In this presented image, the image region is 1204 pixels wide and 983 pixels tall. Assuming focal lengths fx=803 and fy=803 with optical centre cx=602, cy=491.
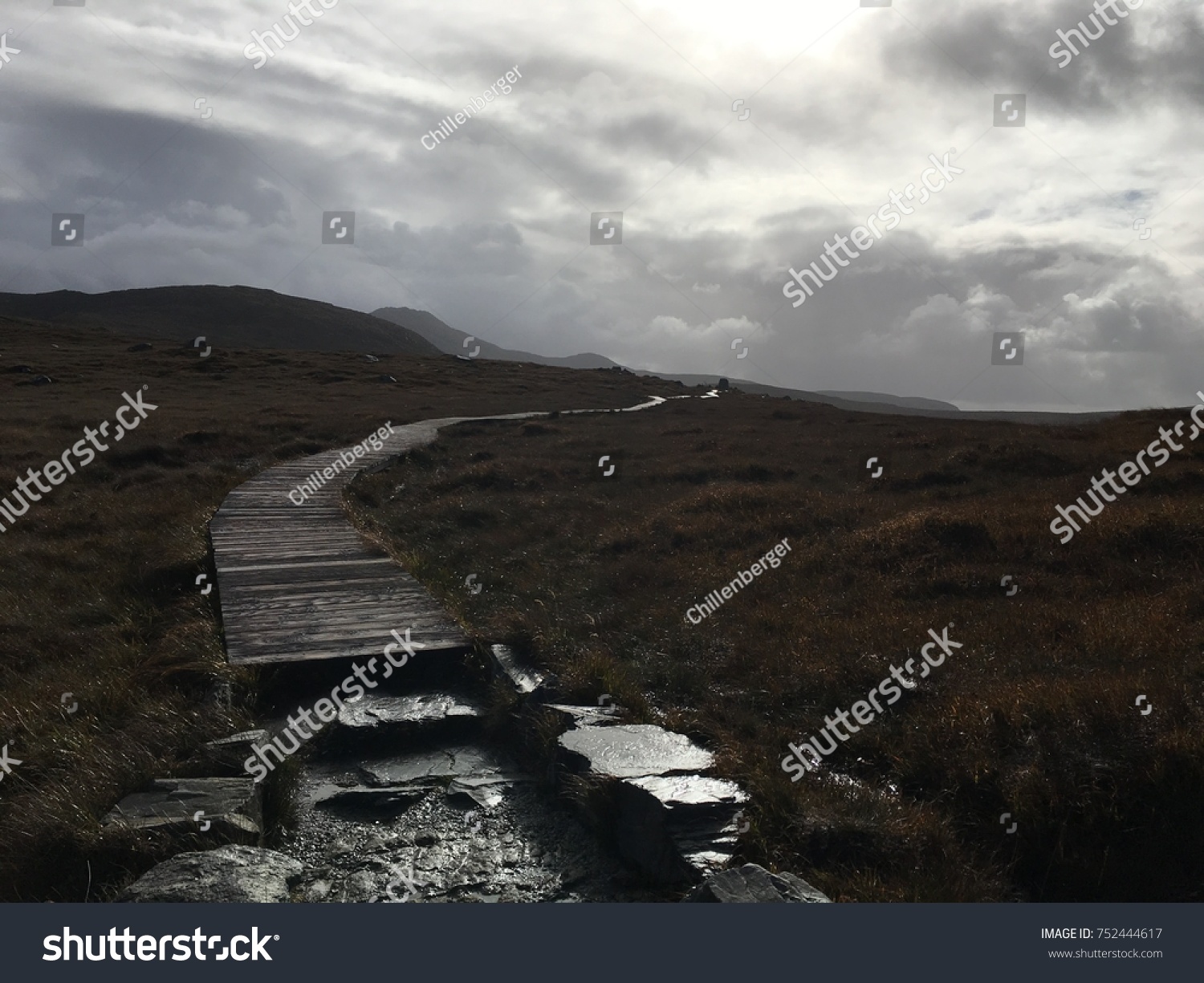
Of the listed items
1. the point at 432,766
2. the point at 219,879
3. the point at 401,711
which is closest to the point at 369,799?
the point at 432,766

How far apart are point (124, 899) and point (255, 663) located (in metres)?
2.85

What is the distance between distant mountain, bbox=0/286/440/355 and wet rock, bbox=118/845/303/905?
11677 centimetres

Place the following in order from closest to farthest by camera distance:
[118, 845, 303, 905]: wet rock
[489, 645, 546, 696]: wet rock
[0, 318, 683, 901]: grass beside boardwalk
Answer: [118, 845, 303, 905]: wet rock → [0, 318, 683, 901]: grass beside boardwalk → [489, 645, 546, 696]: wet rock

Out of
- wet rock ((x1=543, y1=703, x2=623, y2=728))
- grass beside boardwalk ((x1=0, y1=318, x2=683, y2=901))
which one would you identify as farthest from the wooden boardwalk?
wet rock ((x1=543, y1=703, x2=623, y2=728))

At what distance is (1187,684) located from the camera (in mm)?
5418

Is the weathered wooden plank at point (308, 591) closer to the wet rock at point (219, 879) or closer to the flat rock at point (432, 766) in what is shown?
the flat rock at point (432, 766)

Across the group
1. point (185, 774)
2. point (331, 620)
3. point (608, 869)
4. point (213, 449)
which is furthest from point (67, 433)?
point (608, 869)

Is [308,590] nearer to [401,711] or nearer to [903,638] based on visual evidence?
[401,711]

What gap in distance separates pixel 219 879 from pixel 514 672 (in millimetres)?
3017

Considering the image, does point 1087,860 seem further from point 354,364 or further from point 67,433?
point 354,364

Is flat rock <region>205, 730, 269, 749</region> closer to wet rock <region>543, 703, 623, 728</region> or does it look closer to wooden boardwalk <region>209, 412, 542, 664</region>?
wooden boardwalk <region>209, 412, 542, 664</region>

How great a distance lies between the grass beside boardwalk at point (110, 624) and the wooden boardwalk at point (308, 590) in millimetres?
319

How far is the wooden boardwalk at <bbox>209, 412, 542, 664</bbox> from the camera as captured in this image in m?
6.96

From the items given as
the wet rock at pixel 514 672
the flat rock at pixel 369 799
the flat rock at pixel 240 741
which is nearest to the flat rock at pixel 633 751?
the wet rock at pixel 514 672
